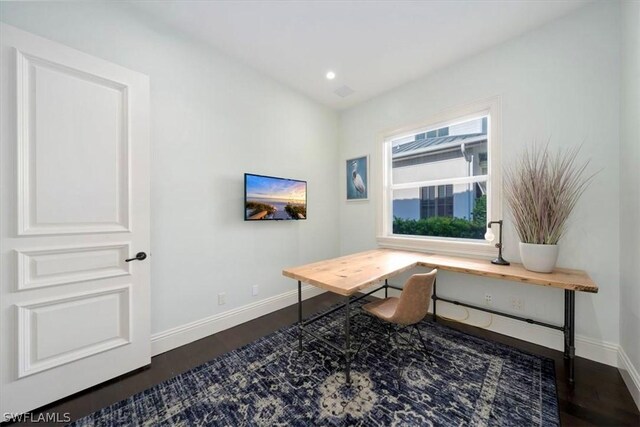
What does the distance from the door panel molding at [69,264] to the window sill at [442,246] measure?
2.90 metres

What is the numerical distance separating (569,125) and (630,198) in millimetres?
773

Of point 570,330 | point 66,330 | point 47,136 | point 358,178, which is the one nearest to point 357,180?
point 358,178

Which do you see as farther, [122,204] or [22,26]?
[122,204]

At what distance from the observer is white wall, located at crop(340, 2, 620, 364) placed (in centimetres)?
194

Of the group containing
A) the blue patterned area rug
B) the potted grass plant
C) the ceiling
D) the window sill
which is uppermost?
the ceiling

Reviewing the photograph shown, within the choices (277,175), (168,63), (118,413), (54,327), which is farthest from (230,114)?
(118,413)

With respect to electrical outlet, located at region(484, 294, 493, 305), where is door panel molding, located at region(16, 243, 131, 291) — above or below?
above

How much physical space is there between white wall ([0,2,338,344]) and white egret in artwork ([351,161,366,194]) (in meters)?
0.90

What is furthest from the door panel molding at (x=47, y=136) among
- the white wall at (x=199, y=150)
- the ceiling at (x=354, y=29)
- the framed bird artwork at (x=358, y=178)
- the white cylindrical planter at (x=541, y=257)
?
the white cylindrical planter at (x=541, y=257)

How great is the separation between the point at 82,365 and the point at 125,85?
2073 millimetres

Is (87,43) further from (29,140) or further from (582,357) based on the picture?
(582,357)

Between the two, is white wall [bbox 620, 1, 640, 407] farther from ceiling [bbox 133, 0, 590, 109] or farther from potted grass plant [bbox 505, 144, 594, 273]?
ceiling [bbox 133, 0, 590, 109]

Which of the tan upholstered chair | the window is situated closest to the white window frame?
Answer: the window

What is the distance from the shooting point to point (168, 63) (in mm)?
2205
